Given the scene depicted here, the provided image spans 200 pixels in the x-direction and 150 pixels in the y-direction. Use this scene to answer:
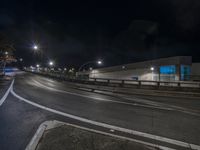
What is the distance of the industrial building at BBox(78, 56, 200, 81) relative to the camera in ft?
81.8

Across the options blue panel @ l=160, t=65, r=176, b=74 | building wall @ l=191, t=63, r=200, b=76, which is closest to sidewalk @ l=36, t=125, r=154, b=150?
blue panel @ l=160, t=65, r=176, b=74

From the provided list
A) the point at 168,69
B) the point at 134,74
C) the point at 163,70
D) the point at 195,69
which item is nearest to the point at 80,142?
the point at 168,69

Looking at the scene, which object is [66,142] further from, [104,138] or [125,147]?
[125,147]

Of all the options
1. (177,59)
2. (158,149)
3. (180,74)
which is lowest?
(158,149)

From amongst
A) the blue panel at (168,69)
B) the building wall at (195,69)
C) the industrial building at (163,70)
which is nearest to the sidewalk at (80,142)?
the industrial building at (163,70)

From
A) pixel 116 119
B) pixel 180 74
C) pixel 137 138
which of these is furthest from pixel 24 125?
pixel 180 74

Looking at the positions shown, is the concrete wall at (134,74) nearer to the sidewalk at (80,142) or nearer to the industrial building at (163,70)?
the industrial building at (163,70)

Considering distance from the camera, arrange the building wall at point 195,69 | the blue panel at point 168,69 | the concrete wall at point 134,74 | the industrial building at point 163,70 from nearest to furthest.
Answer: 1. the industrial building at point 163,70
2. the blue panel at point 168,69
3. the building wall at point 195,69
4. the concrete wall at point 134,74

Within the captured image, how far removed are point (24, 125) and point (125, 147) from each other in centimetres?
361

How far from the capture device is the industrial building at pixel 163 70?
24944 mm

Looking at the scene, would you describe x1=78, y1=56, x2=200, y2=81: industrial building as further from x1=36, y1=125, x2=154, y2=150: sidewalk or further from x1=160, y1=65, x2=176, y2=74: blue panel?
x1=36, y1=125, x2=154, y2=150: sidewalk

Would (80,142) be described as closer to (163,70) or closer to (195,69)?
(163,70)

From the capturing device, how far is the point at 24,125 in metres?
4.50

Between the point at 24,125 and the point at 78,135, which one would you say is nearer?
the point at 78,135
